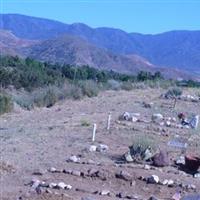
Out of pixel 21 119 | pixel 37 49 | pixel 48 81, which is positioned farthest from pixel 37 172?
pixel 37 49

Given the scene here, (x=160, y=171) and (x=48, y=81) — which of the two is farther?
(x=48, y=81)

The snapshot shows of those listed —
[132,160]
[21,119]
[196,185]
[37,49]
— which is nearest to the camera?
[196,185]

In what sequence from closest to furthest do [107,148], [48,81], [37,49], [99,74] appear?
[107,148]
[48,81]
[99,74]
[37,49]

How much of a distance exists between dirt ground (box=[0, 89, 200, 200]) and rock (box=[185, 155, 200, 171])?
1.03 feet

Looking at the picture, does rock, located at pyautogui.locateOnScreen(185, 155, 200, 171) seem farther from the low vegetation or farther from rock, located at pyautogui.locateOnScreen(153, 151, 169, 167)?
the low vegetation

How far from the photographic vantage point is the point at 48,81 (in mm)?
46594

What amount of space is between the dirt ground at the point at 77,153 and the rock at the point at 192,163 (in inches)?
12.4

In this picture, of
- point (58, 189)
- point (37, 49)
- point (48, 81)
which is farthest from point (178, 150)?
point (37, 49)

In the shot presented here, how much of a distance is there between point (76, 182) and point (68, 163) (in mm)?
1793

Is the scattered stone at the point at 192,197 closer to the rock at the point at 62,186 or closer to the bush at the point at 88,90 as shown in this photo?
the rock at the point at 62,186

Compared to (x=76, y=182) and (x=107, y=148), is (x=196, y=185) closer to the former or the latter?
(x=76, y=182)

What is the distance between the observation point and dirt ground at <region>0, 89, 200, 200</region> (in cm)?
1292

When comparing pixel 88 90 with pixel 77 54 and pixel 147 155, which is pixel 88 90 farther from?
pixel 77 54

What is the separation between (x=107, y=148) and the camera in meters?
17.5
